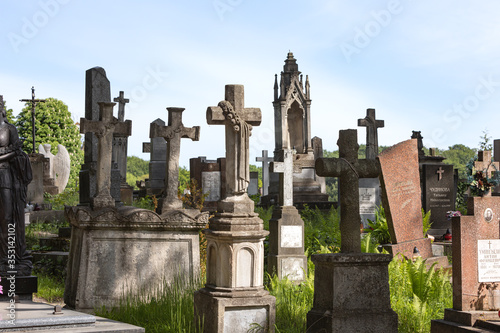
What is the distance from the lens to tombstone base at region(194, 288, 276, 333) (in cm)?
624

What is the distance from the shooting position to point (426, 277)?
8.21m

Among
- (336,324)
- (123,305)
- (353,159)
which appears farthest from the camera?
(123,305)

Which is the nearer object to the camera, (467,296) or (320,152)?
(467,296)

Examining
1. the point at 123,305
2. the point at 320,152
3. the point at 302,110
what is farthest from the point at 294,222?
the point at 320,152

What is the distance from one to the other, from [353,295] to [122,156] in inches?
608

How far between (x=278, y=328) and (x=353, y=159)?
2.06m

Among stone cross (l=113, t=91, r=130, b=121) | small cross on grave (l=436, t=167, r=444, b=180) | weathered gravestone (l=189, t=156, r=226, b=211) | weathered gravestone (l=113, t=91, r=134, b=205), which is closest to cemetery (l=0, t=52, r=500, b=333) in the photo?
small cross on grave (l=436, t=167, r=444, b=180)

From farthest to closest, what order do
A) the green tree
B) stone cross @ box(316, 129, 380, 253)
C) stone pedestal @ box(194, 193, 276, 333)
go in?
1. the green tree
2. stone pedestal @ box(194, 193, 276, 333)
3. stone cross @ box(316, 129, 380, 253)

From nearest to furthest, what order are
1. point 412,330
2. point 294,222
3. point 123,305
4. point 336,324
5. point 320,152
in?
point 336,324 < point 412,330 < point 123,305 < point 294,222 < point 320,152

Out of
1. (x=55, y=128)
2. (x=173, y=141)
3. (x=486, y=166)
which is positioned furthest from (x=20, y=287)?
(x=55, y=128)

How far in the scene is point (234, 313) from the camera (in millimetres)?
6301

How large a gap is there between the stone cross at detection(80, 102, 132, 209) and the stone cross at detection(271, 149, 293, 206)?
3.83 metres

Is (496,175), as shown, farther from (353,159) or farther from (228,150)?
(228,150)

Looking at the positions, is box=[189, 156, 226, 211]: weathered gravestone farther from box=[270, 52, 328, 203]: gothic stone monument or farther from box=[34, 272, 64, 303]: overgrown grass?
box=[34, 272, 64, 303]: overgrown grass
